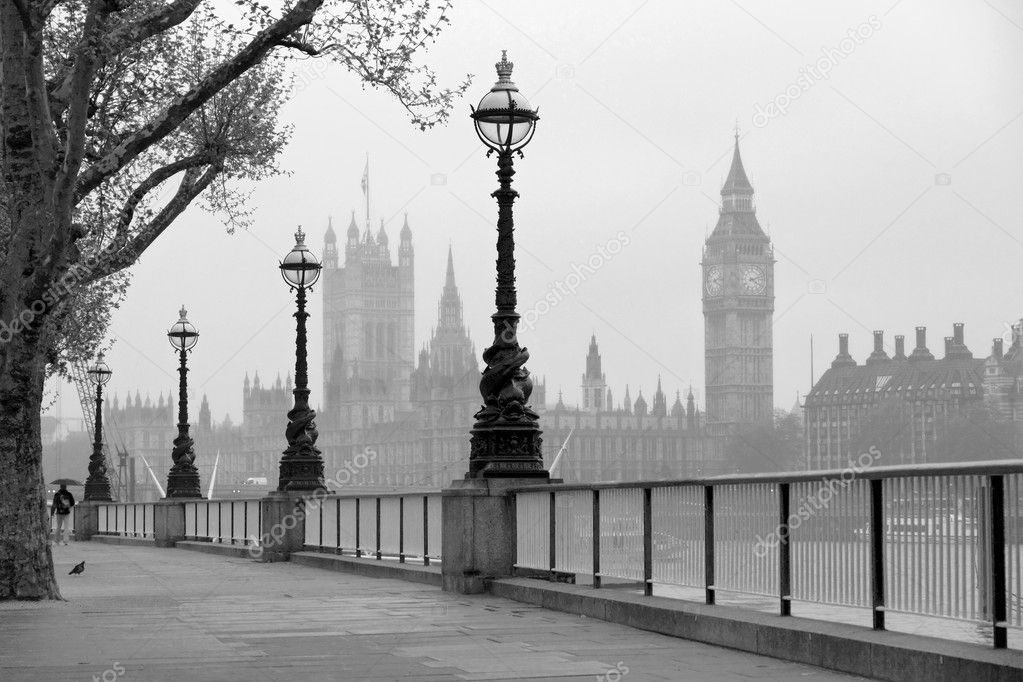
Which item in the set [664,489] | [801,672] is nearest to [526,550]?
[664,489]

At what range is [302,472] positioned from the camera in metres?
25.0

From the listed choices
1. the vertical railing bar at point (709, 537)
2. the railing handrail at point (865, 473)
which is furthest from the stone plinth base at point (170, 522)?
the vertical railing bar at point (709, 537)

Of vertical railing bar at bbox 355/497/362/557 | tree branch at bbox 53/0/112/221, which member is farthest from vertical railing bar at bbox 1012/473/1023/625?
vertical railing bar at bbox 355/497/362/557

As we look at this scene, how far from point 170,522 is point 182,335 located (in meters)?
4.26

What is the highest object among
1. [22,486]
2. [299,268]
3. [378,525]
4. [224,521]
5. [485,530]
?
[299,268]

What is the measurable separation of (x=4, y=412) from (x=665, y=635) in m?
7.22

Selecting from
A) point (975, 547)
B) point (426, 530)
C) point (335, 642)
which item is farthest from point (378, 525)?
point (975, 547)

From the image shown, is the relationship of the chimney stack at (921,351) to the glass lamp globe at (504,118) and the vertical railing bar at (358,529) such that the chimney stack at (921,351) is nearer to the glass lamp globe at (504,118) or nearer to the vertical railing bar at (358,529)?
the vertical railing bar at (358,529)

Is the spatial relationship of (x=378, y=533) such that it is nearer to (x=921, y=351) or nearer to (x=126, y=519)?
(x=126, y=519)

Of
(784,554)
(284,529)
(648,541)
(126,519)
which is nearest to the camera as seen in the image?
(784,554)

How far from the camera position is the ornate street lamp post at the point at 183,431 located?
34.7 m

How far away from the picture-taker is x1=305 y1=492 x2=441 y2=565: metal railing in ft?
58.7

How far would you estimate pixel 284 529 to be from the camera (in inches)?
960

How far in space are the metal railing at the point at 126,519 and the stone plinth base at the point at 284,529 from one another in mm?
11984
